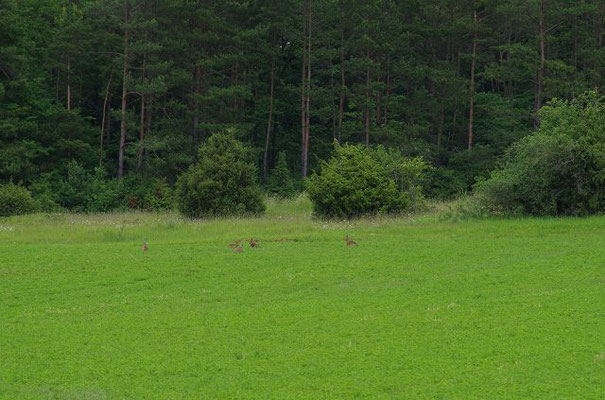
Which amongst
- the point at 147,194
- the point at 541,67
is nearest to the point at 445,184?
the point at 541,67

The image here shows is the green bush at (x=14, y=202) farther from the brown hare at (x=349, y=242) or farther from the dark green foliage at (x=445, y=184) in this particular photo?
the dark green foliage at (x=445, y=184)

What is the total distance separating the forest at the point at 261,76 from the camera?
5334 centimetres

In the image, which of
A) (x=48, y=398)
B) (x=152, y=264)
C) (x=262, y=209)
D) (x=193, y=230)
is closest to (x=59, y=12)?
(x=262, y=209)

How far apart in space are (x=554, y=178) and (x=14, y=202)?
94.0ft

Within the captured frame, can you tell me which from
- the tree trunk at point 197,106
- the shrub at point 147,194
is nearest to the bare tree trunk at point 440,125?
the tree trunk at point 197,106

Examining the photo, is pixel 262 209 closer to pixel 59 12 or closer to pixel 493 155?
pixel 493 155

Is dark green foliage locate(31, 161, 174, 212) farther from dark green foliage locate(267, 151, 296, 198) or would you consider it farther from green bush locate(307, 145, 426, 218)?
green bush locate(307, 145, 426, 218)

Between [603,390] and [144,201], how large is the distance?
43.4 m

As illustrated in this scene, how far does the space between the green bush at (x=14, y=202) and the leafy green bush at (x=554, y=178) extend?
25.4 m

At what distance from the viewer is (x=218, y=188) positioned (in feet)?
115

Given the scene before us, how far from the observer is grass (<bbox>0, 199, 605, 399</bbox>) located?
33.8 feet

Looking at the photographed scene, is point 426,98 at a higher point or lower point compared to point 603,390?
higher

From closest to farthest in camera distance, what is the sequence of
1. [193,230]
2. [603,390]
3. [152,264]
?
[603,390] < [152,264] < [193,230]

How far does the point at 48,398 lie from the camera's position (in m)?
9.73
